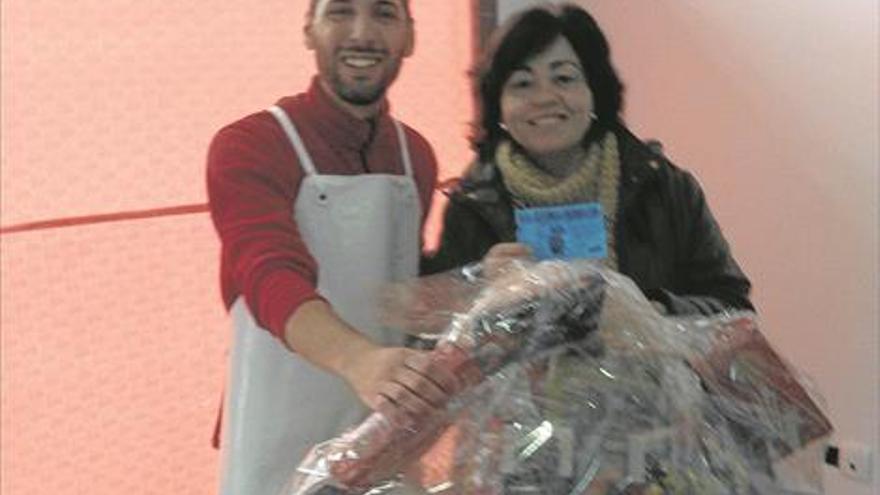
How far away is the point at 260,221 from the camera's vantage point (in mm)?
938

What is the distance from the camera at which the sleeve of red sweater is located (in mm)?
896

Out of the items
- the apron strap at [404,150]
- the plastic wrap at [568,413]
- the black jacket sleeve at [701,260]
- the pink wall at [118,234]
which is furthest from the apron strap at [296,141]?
the pink wall at [118,234]

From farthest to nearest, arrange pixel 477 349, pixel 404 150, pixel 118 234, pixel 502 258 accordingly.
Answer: pixel 118 234 < pixel 404 150 < pixel 502 258 < pixel 477 349

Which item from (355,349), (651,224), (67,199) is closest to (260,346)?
(355,349)

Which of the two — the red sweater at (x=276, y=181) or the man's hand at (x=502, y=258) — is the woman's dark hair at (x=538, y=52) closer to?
the red sweater at (x=276, y=181)

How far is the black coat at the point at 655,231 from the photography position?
42.9 inches

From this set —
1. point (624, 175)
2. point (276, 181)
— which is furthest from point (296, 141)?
point (624, 175)

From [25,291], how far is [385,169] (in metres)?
0.65

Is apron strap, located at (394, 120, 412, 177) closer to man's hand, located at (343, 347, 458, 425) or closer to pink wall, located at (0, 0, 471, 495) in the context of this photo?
man's hand, located at (343, 347, 458, 425)

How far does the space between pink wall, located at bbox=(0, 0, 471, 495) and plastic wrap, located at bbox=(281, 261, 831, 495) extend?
2.57ft

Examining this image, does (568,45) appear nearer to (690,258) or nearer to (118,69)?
(690,258)

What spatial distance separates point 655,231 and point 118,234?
80 centimetres

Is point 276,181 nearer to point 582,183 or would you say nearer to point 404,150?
point 404,150

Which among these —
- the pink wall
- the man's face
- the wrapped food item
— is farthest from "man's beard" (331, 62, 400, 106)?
the pink wall
